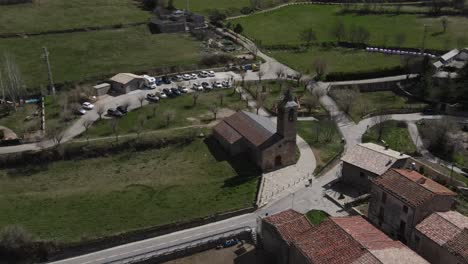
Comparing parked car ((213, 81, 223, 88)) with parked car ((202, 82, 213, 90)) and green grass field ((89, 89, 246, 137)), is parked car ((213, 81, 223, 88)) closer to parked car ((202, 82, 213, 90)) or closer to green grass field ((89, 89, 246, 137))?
parked car ((202, 82, 213, 90))

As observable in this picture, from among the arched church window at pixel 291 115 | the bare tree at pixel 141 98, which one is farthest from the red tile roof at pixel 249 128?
the bare tree at pixel 141 98

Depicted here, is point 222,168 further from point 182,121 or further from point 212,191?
point 182,121

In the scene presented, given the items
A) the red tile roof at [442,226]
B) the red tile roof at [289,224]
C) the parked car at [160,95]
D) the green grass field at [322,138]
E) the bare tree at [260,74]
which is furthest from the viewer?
the bare tree at [260,74]

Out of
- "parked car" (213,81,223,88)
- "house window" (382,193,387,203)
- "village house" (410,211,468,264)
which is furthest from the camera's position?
"parked car" (213,81,223,88)

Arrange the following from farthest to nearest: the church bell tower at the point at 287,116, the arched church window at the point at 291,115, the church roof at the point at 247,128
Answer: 1. the church roof at the point at 247,128
2. the arched church window at the point at 291,115
3. the church bell tower at the point at 287,116

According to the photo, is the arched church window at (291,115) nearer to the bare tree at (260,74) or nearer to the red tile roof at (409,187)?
the red tile roof at (409,187)

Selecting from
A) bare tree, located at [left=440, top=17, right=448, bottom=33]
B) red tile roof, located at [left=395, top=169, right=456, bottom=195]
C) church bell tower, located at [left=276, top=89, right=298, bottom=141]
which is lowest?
red tile roof, located at [left=395, top=169, right=456, bottom=195]

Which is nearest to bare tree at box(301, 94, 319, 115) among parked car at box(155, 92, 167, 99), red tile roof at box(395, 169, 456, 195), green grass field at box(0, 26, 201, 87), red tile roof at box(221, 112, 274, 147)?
red tile roof at box(221, 112, 274, 147)
